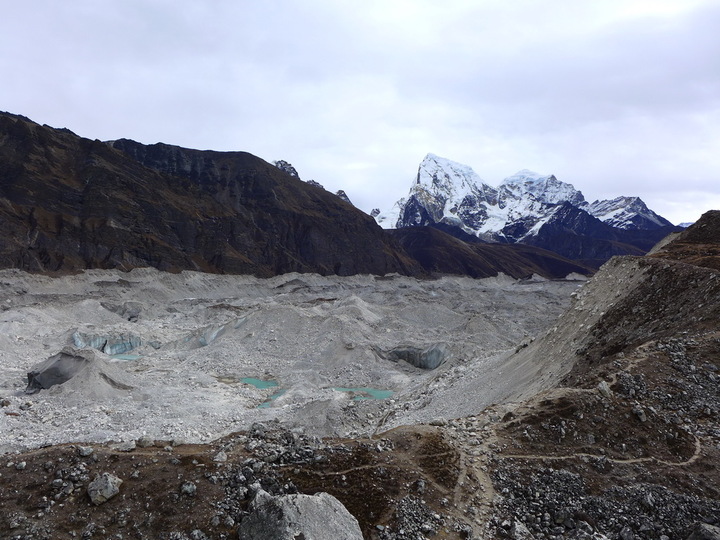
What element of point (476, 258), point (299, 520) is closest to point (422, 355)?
point (299, 520)

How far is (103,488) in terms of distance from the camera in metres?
9.83

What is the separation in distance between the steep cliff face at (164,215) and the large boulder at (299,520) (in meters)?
83.0

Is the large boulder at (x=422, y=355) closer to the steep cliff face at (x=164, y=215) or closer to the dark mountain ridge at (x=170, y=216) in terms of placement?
the dark mountain ridge at (x=170, y=216)

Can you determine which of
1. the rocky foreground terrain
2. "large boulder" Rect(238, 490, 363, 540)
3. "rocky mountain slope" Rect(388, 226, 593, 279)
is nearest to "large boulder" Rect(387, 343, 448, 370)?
the rocky foreground terrain

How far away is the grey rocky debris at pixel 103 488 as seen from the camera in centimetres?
972

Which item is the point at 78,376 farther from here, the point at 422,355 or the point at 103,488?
the point at 422,355

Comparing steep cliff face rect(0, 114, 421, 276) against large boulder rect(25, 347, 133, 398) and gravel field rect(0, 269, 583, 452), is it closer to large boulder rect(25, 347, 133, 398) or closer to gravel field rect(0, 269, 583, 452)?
gravel field rect(0, 269, 583, 452)

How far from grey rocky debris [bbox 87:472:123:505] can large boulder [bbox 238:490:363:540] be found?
9.01 feet

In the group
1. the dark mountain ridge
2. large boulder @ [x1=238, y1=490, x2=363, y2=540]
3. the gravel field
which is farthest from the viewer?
the dark mountain ridge

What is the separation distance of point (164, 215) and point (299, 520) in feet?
339

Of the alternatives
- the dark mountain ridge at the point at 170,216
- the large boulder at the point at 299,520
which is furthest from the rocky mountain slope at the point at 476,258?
the large boulder at the point at 299,520

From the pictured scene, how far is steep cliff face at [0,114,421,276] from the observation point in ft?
283

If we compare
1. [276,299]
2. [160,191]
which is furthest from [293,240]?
[276,299]

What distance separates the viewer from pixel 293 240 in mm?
127688
